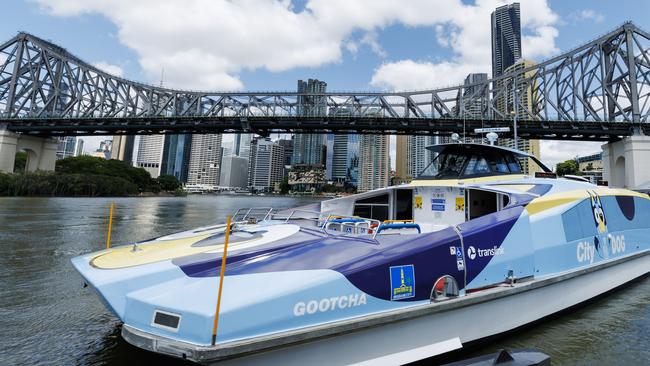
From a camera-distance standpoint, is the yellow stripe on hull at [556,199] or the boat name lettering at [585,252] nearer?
the yellow stripe on hull at [556,199]

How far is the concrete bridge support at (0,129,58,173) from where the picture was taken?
5362 centimetres

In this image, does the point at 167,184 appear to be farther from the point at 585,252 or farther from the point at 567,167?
the point at 585,252

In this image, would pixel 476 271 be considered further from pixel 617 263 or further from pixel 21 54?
pixel 21 54

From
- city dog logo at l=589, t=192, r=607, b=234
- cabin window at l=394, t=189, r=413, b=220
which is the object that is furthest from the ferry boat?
cabin window at l=394, t=189, r=413, b=220

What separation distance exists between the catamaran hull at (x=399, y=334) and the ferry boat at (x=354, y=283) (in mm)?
11

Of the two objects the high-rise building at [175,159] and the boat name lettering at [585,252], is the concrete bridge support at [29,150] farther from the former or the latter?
the high-rise building at [175,159]

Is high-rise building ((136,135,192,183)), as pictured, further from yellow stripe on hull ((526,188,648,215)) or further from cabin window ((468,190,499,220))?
yellow stripe on hull ((526,188,648,215))

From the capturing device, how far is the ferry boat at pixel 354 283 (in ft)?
8.26

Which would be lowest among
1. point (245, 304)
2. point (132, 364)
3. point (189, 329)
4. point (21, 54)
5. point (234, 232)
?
point (132, 364)

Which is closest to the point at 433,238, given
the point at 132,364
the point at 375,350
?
the point at 375,350

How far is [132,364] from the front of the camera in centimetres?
350

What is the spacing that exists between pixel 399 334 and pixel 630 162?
53145 mm

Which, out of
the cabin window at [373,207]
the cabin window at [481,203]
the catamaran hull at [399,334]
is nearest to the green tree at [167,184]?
the cabin window at [373,207]

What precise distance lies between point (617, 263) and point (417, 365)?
15.9ft
